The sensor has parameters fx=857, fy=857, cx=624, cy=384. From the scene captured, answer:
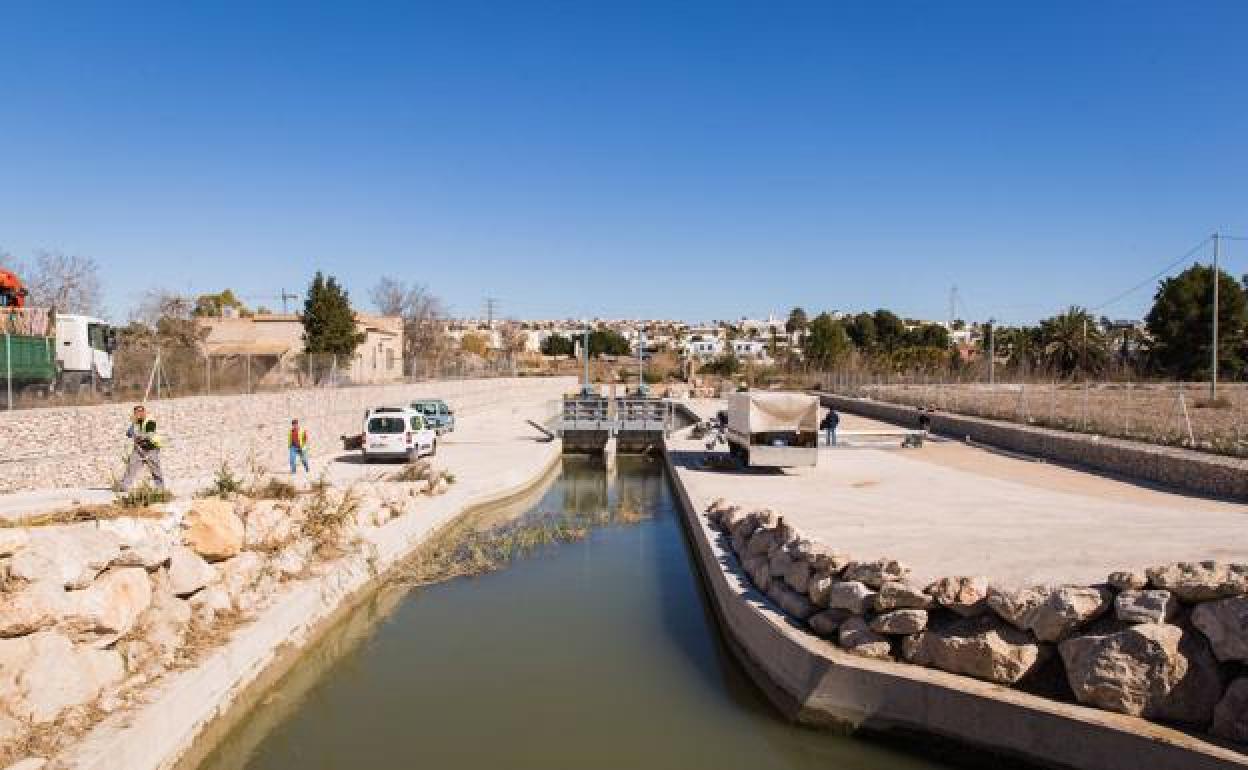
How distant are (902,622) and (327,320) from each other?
160ft

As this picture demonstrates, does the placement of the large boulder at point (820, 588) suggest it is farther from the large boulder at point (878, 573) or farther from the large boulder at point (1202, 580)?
the large boulder at point (1202, 580)

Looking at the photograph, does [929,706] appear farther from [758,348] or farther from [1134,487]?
[758,348]

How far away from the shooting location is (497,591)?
15.0 meters

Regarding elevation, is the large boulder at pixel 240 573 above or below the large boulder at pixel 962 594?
below

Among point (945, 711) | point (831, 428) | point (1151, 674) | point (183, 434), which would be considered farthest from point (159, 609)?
point (831, 428)

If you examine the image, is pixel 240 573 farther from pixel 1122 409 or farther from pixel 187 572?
pixel 1122 409

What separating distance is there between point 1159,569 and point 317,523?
11.9 meters

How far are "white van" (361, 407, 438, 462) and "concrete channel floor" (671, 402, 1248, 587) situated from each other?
822 cm

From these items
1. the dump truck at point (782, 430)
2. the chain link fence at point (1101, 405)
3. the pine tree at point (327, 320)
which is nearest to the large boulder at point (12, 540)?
the dump truck at point (782, 430)

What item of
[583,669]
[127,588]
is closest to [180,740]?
[127,588]

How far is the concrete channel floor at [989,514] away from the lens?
11.5 meters

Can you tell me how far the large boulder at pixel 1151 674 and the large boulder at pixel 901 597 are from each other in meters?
1.58

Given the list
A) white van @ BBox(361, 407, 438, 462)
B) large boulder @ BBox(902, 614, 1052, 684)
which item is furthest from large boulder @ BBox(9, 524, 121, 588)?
white van @ BBox(361, 407, 438, 462)

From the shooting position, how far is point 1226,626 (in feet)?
25.4
